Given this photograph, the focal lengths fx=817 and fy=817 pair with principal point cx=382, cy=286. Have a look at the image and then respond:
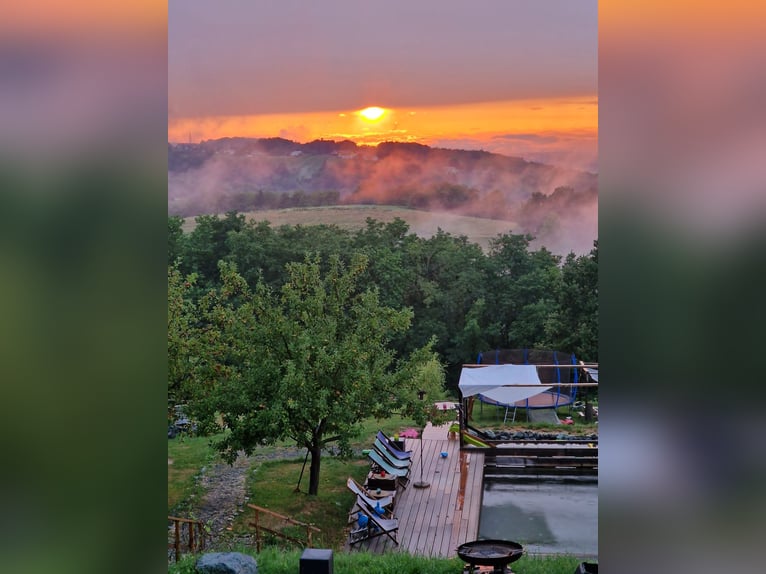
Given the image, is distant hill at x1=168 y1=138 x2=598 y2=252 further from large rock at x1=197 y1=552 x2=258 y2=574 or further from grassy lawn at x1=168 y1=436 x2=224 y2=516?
large rock at x1=197 y1=552 x2=258 y2=574

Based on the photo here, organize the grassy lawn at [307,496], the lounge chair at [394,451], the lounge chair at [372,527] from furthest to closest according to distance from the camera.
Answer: the lounge chair at [394,451], the grassy lawn at [307,496], the lounge chair at [372,527]

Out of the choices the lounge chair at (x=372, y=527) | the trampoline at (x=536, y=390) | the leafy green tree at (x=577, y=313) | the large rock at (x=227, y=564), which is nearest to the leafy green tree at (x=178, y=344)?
the lounge chair at (x=372, y=527)

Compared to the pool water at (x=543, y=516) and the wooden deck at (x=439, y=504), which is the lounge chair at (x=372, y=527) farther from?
the pool water at (x=543, y=516)

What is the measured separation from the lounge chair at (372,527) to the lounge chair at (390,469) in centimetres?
90

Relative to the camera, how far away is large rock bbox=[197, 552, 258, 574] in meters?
3.69

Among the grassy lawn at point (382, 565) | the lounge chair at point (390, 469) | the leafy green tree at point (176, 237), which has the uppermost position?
the leafy green tree at point (176, 237)

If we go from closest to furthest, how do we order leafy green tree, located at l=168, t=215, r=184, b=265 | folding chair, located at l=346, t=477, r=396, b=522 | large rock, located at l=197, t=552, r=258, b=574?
large rock, located at l=197, t=552, r=258, b=574 → folding chair, located at l=346, t=477, r=396, b=522 → leafy green tree, located at l=168, t=215, r=184, b=265

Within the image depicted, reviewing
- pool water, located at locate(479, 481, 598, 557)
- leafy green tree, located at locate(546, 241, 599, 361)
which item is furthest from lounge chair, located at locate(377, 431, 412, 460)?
leafy green tree, located at locate(546, 241, 599, 361)

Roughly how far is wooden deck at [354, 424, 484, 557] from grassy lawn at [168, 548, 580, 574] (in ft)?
3.58

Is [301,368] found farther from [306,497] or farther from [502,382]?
[502,382]

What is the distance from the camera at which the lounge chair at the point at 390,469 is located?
22.3ft

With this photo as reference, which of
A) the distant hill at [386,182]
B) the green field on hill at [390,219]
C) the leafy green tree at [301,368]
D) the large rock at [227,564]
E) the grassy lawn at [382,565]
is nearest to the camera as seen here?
the large rock at [227,564]
